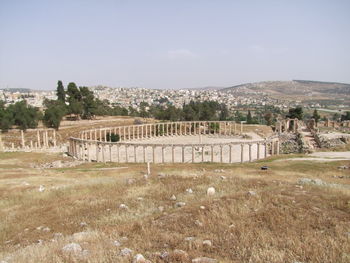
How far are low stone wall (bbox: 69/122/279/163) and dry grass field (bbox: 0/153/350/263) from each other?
28.7m

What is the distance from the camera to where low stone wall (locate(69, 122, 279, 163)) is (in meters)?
51.9

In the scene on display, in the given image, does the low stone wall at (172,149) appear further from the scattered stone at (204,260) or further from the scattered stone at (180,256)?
the scattered stone at (204,260)

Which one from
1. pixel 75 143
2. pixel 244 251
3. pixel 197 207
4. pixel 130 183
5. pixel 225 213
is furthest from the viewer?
pixel 75 143

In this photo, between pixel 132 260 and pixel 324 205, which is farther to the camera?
pixel 324 205

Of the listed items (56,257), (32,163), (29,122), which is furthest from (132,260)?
(29,122)

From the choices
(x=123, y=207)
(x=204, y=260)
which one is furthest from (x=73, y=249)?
(x=123, y=207)

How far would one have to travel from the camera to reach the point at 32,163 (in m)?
47.7

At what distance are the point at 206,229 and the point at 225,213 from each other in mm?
1803

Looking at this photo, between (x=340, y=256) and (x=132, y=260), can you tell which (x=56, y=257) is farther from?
(x=340, y=256)

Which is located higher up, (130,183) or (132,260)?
(132,260)

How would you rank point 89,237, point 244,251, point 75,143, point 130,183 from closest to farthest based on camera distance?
1. point 244,251
2. point 89,237
3. point 130,183
4. point 75,143

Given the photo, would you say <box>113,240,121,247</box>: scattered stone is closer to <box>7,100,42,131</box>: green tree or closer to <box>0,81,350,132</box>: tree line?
<box>0,81,350,132</box>: tree line

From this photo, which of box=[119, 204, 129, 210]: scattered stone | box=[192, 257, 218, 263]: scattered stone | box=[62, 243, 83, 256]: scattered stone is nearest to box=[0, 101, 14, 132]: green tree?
box=[119, 204, 129, 210]: scattered stone

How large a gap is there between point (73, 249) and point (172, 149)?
41.4 metres
